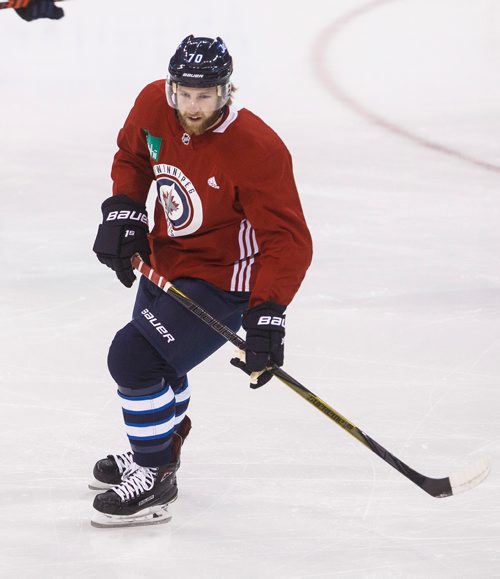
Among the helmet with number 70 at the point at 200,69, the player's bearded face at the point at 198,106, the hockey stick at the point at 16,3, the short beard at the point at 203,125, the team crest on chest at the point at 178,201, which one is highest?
the helmet with number 70 at the point at 200,69

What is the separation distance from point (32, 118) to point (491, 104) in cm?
216

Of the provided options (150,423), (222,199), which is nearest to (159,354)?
(150,423)

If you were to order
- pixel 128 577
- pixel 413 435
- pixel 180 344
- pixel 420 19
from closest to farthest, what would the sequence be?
pixel 128 577 < pixel 180 344 < pixel 413 435 < pixel 420 19

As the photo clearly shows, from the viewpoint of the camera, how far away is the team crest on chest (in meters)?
2.73

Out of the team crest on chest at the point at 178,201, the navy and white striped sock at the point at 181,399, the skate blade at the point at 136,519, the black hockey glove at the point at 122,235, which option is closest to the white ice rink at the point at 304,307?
the skate blade at the point at 136,519

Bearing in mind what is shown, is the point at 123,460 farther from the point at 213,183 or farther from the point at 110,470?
the point at 213,183

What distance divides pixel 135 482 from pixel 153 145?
779 millimetres

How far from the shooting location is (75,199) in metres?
4.81

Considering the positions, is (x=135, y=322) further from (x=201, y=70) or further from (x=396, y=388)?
(x=396, y=388)

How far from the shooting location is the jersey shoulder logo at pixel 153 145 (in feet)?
9.07

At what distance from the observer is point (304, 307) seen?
3.92 metres

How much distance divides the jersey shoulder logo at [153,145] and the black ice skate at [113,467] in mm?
669

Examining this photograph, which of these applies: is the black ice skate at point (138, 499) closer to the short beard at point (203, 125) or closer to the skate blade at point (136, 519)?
the skate blade at point (136, 519)

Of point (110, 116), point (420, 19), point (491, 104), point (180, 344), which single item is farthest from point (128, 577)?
point (420, 19)
